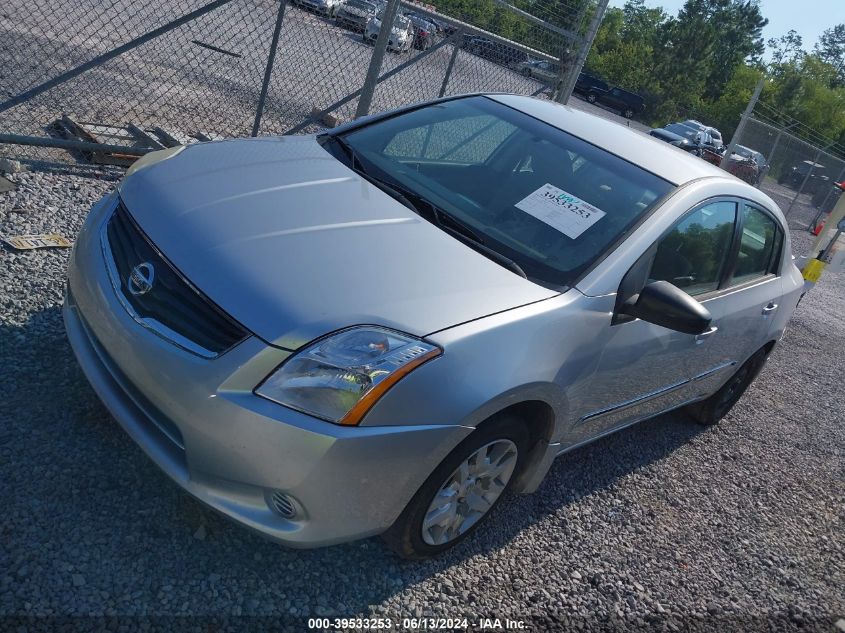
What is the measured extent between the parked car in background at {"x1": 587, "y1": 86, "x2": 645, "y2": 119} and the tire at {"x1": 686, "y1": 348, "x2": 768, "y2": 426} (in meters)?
43.9

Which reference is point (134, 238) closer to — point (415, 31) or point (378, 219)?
point (378, 219)

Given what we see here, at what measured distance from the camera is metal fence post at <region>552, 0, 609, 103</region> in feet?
24.8

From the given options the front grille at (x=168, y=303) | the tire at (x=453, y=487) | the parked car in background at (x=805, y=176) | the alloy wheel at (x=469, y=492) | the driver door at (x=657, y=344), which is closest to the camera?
the front grille at (x=168, y=303)

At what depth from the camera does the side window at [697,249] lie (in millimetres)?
3381

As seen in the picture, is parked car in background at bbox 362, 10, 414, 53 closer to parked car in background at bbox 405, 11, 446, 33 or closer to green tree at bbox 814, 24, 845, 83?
parked car in background at bbox 405, 11, 446, 33

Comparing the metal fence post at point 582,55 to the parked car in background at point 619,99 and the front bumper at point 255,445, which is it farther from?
the parked car in background at point 619,99

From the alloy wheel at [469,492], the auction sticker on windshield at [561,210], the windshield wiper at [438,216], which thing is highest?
the auction sticker on windshield at [561,210]

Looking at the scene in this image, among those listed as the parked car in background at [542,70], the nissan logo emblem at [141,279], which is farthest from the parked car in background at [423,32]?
the nissan logo emblem at [141,279]

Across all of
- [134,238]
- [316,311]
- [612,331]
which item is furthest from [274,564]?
[612,331]

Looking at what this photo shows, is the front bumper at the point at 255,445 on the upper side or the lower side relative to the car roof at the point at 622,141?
lower

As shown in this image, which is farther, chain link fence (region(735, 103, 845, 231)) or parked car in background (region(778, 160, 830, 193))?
parked car in background (region(778, 160, 830, 193))

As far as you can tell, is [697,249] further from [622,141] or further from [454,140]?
[454,140]

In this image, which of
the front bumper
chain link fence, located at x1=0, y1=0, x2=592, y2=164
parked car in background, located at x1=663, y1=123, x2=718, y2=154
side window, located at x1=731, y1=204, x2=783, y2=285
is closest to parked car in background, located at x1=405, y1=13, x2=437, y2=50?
chain link fence, located at x1=0, y1=0, x2=592, y2=164

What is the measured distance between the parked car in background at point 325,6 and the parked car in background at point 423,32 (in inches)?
33.7
